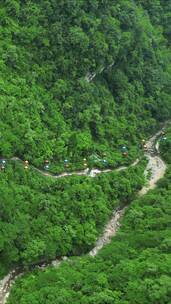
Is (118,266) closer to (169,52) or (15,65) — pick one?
(15,65)

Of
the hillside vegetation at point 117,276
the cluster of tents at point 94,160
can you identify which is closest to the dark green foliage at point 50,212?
the cluster of tents at point 94,160

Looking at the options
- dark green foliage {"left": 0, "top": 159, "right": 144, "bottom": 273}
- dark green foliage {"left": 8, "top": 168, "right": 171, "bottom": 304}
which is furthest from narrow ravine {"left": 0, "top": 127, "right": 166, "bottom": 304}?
dark green foliage {"left": 8, "top": 168, "right": 171, "bottom": 304}

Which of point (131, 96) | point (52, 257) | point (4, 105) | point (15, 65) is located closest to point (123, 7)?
point (131, 96)

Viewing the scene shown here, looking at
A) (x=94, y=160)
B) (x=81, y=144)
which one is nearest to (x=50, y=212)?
(x=94, y=160)

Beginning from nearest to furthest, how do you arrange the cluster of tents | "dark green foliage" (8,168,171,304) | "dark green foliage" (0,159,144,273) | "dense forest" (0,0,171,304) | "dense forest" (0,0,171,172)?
1. "dark green foliage" (8,168,171,304)
2. "dense forest" (0,0,171,304)
3. "dark green foliage" (0,159,144,273)
4. the cluster of tents
5. "dense forest" (0,0,171,172)

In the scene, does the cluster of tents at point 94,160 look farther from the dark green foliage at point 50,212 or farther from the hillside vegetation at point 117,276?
the hillside vegetation at point 117,276

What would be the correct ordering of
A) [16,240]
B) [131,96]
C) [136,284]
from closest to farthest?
[136,284]
[16,240]
[131,96]

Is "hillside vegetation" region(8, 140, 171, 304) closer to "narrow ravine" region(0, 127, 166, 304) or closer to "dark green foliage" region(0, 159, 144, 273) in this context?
"narrow ravine" region(0, 127, 166, 304)
